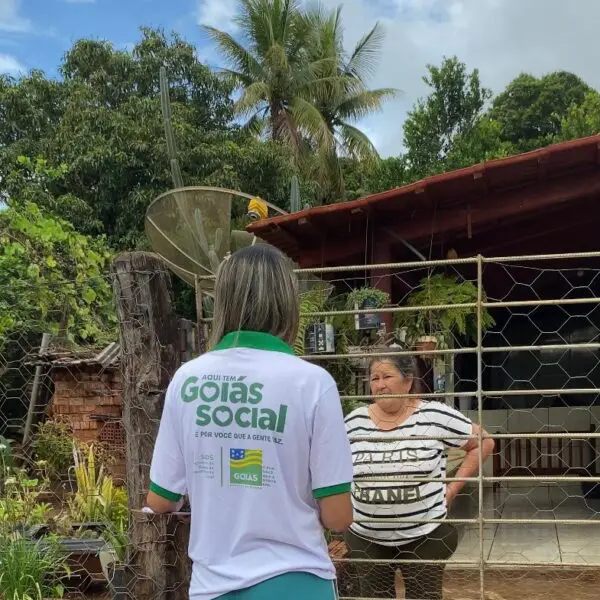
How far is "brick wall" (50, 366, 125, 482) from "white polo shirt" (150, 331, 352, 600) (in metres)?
6.70

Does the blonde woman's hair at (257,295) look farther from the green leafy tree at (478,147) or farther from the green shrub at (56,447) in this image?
the green leafy tree at (478,147)

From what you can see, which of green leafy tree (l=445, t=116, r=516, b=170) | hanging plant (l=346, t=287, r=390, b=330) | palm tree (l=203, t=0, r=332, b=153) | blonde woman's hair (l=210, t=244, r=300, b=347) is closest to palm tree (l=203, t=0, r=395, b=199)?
palm tree (l=203, t=0, r=332, b=153)

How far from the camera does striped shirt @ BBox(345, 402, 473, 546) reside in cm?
289

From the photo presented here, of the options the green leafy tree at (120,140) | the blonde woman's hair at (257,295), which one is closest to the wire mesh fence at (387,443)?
the blonde woman's hair at (257,295)

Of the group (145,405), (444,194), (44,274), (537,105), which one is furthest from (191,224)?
(537,105)

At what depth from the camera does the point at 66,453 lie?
7.96m

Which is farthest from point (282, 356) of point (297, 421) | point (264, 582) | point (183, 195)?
point (183, 195)

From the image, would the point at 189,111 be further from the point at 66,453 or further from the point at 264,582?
the point at 264,582

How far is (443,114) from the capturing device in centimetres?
→ 1864

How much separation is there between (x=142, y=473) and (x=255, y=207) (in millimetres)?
2748

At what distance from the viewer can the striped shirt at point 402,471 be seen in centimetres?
289

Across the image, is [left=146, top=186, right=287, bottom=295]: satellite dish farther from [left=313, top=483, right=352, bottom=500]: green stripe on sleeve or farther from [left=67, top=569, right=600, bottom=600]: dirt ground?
[left=313, top=483, right=352, bottom=500]: green stripe on sleeve

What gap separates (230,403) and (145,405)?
5.11ft

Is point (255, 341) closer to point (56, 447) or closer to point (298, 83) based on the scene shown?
point (56, 447)
